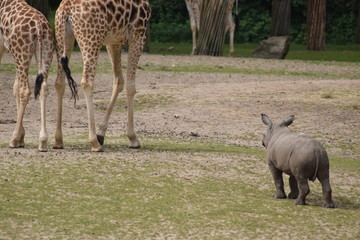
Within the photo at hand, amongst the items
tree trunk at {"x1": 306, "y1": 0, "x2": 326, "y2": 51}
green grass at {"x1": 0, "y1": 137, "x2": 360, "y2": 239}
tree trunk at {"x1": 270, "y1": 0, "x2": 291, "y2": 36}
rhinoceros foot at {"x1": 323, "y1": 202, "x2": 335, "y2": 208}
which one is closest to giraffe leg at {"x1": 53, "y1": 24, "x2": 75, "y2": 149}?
green grass at {"x1": 0, "y1": 137, "x2": 360, "y2": 239}

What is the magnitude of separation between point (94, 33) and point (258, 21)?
21642 millimetres

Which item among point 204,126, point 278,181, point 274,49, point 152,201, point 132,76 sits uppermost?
point 132,76

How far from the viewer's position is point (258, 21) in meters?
30.3

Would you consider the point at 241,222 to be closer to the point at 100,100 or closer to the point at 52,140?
the point at 52,140

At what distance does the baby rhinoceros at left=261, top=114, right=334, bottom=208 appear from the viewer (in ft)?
23.4

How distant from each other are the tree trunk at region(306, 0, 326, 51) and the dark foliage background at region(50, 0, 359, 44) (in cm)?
440

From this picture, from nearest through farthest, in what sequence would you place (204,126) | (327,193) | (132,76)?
(327,193) → (132,76) → (204,126)

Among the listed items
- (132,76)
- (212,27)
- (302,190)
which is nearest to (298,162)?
(302,190)

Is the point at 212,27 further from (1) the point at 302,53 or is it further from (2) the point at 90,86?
(2) the point at 90,86

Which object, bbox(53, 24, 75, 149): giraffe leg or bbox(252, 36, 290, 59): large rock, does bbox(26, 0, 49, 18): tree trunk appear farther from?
bbox(53, 24, 75, 149): giraffe leg

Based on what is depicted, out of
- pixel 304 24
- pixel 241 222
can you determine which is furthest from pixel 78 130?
pixel 304 24

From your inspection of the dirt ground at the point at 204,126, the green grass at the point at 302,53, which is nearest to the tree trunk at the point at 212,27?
the dirt ground at the point at 204,126

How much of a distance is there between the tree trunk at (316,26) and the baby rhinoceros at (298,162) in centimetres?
1733

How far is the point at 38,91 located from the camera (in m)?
8.89
